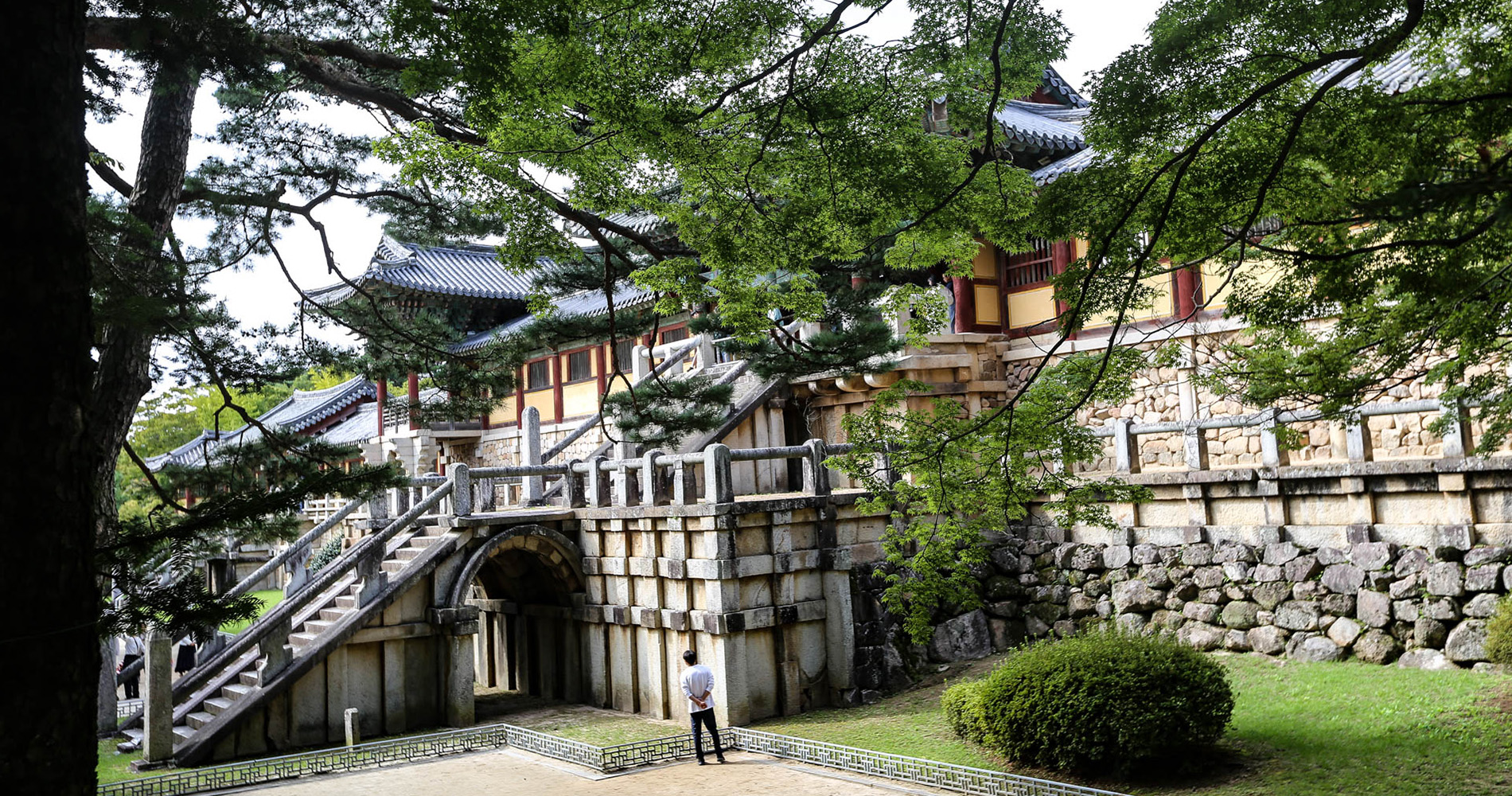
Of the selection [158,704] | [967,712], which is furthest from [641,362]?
[967,712]

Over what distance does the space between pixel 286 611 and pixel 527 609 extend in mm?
4497

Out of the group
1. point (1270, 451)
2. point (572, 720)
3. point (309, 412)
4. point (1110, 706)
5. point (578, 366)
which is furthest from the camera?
point (309, 412)

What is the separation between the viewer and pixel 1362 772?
8844mm

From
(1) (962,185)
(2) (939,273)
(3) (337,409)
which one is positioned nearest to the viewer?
(1) (962,185)

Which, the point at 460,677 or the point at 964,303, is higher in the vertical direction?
the point at 964,303

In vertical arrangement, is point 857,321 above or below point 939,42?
below

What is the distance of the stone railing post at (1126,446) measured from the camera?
14.2m

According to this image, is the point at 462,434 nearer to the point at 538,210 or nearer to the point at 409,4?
the point at 538,210

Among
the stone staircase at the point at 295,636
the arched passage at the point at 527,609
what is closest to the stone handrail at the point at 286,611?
the stone staircase at the point at 295,636

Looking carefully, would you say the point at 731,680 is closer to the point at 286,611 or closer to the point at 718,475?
the point at 718,475

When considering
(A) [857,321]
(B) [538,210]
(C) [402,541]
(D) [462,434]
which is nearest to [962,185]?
(B) [538,210]

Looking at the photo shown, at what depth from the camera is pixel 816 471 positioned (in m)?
15.4

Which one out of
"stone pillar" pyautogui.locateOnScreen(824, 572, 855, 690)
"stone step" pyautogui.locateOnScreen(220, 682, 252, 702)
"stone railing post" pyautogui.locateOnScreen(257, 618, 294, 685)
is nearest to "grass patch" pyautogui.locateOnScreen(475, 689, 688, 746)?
"stone pillar" pyautogui.locateOnScreen(824, 572, 855, 690)

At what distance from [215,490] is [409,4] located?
7.06 meters
